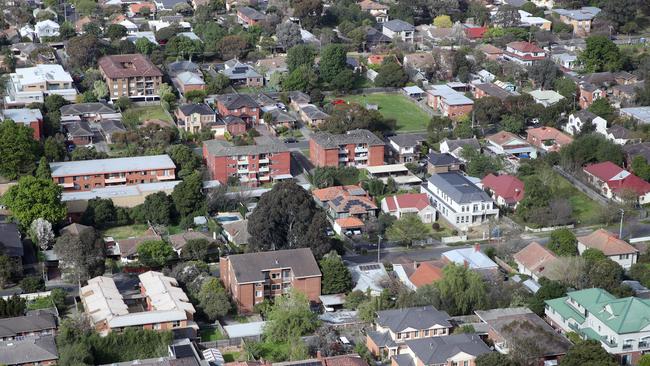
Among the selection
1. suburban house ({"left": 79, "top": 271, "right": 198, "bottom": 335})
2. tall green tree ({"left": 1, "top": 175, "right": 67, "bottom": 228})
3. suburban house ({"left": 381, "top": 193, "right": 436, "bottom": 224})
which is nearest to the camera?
suburban house ({"left": 79, "top": 271, "right": 198, "bottom": 335})

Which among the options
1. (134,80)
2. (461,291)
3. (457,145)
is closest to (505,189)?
(457,145)

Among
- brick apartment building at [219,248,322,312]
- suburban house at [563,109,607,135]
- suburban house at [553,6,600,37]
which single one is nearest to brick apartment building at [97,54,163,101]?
suburban house at [563,109,607,135]

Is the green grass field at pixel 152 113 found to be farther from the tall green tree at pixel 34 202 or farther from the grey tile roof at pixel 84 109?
the tall green tree at pixel 34 202

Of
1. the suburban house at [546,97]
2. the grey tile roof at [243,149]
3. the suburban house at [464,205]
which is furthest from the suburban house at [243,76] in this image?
the suburban house at [464,205]

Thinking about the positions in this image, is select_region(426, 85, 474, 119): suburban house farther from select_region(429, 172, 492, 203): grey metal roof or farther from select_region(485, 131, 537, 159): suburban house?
select_region(429, 172, 492, 203): grey metal roof

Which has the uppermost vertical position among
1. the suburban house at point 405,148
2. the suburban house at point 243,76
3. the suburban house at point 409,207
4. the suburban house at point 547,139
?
the suburban house at point 409,207

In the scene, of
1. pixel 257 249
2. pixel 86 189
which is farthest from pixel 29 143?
pixel 257 249
